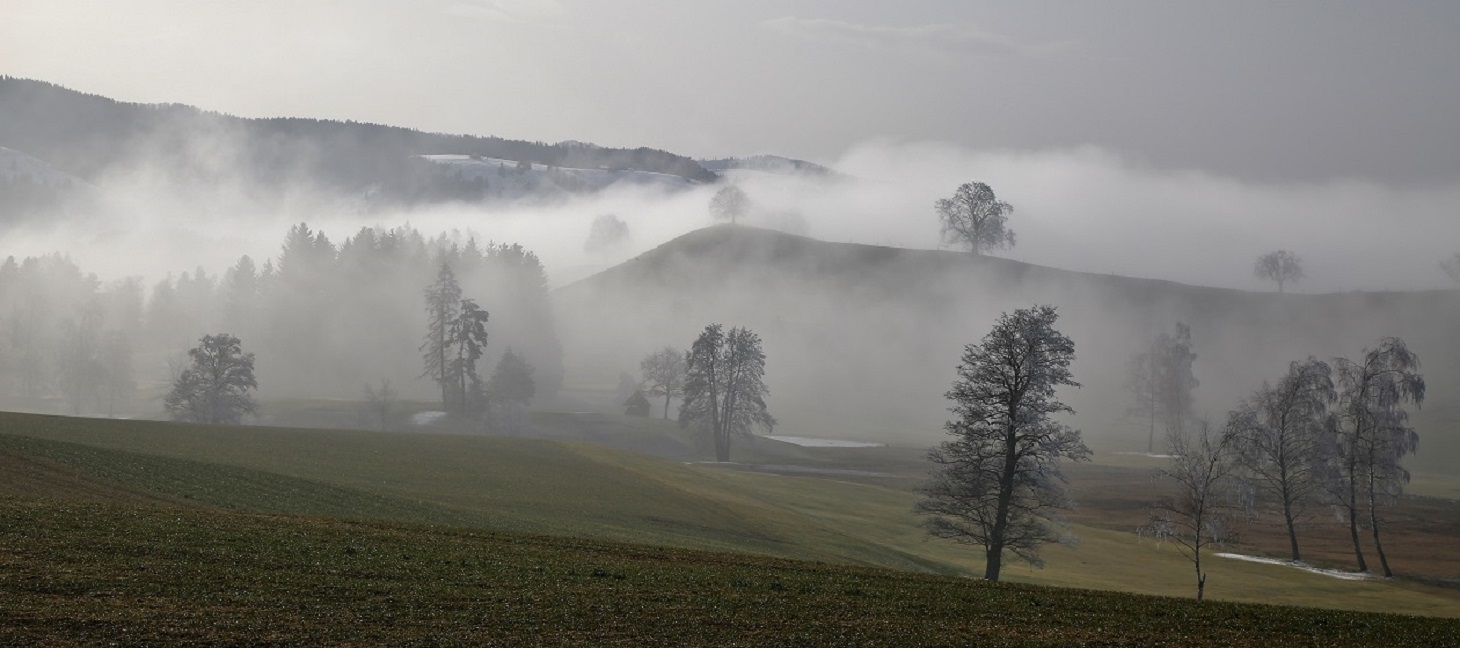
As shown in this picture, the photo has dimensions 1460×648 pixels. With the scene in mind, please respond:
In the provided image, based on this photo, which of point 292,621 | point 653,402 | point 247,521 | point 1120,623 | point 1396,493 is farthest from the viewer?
point 653,402

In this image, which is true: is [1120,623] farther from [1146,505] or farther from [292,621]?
[1146,505]

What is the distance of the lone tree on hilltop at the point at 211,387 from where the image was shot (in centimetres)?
11362

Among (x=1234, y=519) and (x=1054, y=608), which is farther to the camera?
(x=1234, y=519)

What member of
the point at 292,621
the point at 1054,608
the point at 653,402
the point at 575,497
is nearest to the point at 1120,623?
the point at 1054,608

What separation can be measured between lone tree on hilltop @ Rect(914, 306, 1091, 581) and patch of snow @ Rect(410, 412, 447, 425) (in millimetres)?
93978

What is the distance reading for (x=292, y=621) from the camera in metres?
23.6

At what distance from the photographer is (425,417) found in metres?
136

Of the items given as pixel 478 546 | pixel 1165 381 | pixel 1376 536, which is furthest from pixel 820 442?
pixel 478 546

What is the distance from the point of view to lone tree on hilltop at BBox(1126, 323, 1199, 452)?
158375 millimetres

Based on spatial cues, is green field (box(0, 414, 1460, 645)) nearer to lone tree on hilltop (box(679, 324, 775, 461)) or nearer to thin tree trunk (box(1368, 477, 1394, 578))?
thin tree trunk (box(1368, 477, 1394, 578))

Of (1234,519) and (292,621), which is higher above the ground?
(292,621)

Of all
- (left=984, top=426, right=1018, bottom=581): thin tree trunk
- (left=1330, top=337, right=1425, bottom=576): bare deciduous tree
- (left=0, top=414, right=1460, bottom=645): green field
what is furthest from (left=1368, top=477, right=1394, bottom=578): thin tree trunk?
(left=984, top=426, right=1018, bottom=581): thin tree trunk

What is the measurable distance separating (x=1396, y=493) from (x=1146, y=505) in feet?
86.2

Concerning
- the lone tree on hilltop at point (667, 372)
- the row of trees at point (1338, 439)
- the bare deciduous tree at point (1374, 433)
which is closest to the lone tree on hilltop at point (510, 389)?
the lone tree on hilltop at point (667, 372)
